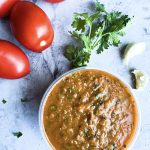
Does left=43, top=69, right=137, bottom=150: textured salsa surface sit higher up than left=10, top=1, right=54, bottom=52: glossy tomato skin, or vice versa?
left=10, top=1, right=54, bottom=52: glossy tomato skin

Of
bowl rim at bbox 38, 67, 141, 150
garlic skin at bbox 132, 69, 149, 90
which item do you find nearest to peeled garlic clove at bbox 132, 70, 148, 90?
garlic skin at bbox 132, 69, 149, 90

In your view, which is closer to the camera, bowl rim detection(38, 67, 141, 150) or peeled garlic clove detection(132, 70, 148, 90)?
bowl rim detection(38, 67, 141, 150)

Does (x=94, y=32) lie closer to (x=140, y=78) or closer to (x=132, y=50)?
(x=132, y=50)

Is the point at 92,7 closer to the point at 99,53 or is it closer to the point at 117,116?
the point at 99,53

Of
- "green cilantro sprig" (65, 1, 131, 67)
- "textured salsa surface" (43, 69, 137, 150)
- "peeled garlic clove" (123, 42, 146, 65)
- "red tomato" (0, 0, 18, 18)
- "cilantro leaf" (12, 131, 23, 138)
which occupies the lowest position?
"cilantro leaf" (12, 131, 23, 138)

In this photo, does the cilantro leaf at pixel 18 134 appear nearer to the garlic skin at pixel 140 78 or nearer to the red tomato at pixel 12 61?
the red tomato at pixel 12 61

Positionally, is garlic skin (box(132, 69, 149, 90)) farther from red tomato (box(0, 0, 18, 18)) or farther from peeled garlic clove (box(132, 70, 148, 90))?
red tomato (box(0, 0, 18, 18))

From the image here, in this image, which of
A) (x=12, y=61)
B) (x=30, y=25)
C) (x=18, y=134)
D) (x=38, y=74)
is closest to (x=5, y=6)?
(x=30, y=25)
